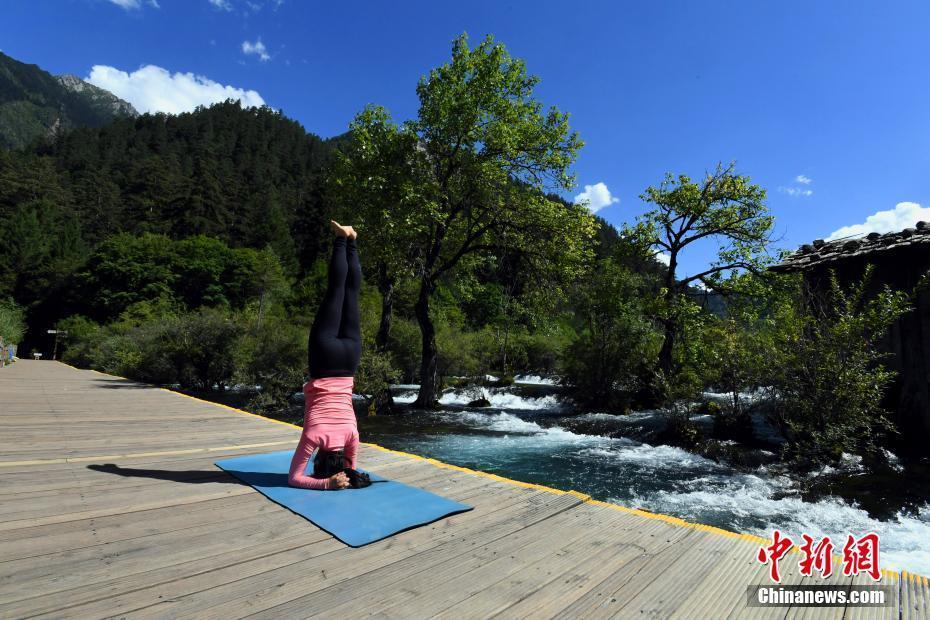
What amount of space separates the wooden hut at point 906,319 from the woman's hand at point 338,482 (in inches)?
331

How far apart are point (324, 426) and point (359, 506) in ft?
2.05

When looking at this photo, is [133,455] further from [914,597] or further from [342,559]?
[914,597]

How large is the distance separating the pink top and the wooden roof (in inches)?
381

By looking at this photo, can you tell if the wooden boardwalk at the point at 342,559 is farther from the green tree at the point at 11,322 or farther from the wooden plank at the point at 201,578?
the green tree at the point at 11,322

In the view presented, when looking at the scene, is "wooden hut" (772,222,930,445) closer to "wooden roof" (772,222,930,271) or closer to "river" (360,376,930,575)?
"wooden roof" (772,222,930,271)

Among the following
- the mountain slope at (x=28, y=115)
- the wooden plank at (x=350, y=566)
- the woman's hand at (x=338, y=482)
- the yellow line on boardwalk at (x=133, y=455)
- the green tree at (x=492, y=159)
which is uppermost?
the mountain slope at (x=28, y=115)

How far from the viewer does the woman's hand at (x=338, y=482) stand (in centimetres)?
321

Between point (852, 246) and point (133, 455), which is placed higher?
point (852, 246)

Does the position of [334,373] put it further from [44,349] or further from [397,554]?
[44,349]

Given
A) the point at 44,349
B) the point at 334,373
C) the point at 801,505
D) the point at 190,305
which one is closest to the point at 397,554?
the point at 334,373

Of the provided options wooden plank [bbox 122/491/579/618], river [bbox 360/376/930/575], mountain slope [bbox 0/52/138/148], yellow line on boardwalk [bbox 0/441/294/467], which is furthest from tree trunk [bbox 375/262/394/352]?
mountain slope [bbox 0/52/138/148]

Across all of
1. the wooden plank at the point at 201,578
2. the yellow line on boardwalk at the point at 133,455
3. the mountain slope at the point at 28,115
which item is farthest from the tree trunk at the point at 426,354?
the mountain slope at the point at 28,115

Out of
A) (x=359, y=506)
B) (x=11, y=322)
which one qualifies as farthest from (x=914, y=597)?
(x=11, y=322)

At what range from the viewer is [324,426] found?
10.6 ft
